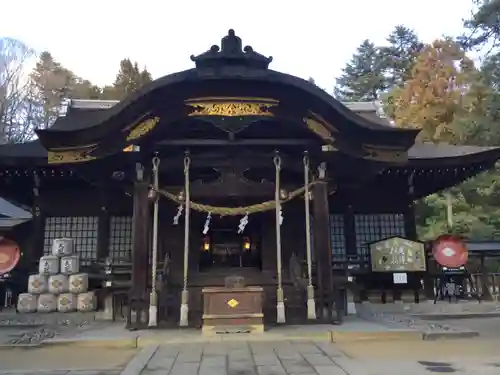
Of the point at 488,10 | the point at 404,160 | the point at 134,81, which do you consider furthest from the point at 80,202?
the point at 134,81

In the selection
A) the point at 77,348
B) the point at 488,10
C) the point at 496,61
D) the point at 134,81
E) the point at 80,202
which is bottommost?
the point at 77,348

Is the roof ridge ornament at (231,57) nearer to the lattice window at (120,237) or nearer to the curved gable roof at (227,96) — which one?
the curved gable roof at (227,96)

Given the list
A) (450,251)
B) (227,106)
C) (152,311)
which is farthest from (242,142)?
(450,251)

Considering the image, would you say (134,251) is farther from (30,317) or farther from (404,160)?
(404,160)

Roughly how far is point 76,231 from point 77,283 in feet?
7.18

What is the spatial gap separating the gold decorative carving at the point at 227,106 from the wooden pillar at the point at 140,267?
200 cm

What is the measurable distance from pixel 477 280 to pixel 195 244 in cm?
982

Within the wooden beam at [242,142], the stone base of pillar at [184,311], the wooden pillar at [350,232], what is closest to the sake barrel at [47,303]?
the stone base of pillar at [184,311]

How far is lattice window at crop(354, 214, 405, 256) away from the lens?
543 inches

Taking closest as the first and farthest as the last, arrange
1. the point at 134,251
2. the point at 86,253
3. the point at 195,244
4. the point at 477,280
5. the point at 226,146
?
1. the point at 134,251
2. the point at 226,146
3. the point at 195,244
4. the point at 86,253
5. the point at 477,280

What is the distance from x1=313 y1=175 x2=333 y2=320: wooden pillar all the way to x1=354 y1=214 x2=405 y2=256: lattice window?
4811 millimetres

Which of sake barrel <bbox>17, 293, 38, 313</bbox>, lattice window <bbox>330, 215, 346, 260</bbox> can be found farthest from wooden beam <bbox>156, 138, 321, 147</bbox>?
sake barrel <bbox>17, 293, 38, 313</bbox>

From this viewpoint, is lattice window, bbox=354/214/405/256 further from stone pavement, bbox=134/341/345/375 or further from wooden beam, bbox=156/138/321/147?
stone pavement, bbox=134/341/345/375

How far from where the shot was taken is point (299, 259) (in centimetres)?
1114
